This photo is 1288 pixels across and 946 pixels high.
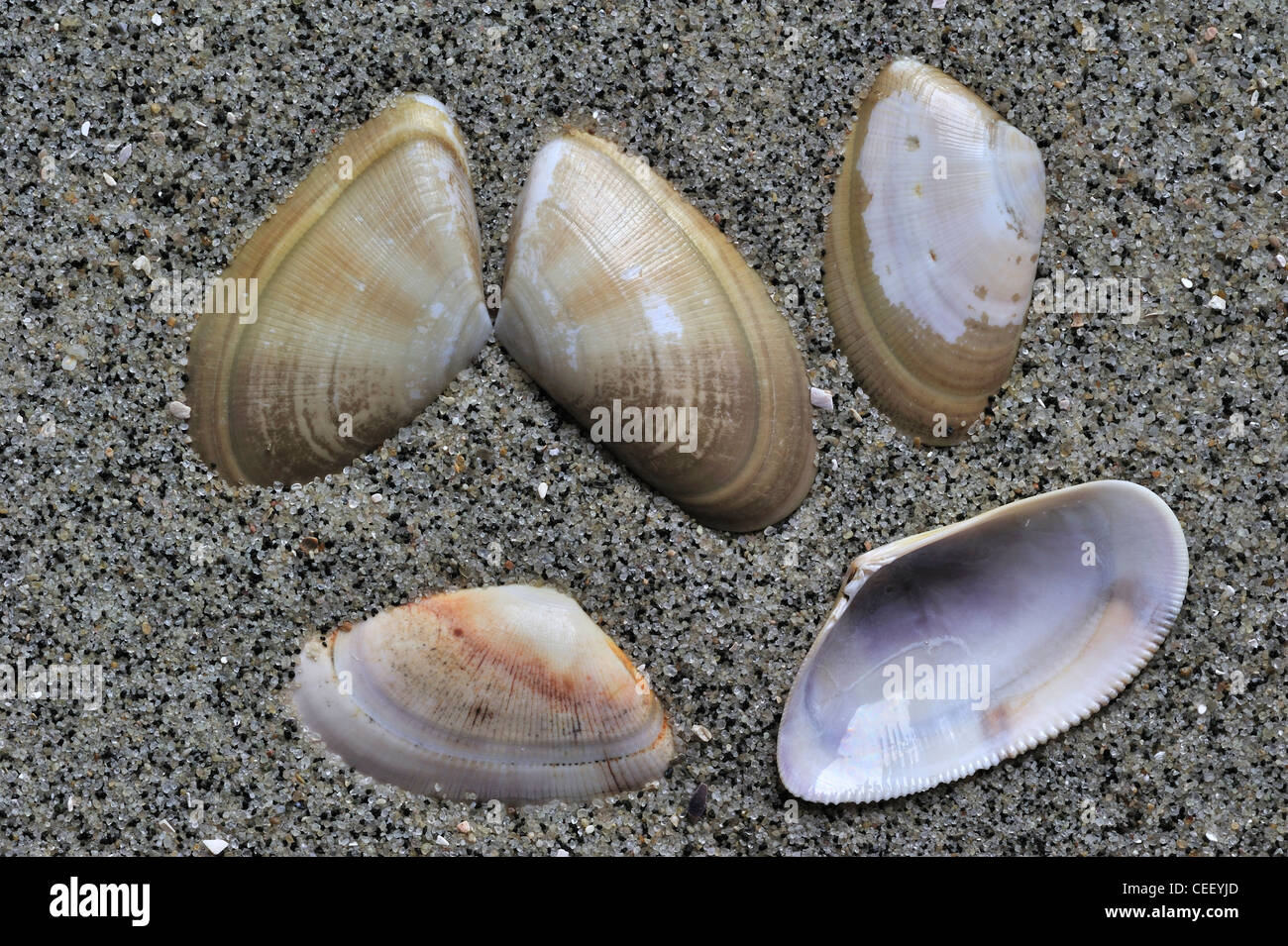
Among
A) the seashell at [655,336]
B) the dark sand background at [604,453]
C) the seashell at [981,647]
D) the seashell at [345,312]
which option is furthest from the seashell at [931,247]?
the seashell at [345,312]

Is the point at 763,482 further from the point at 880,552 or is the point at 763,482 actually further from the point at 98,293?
the point at 98,293

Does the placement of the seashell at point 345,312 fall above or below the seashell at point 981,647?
above

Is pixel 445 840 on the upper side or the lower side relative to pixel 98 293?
lower

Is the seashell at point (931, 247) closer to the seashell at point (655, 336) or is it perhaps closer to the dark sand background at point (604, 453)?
the dark sand background at point (604, 453)

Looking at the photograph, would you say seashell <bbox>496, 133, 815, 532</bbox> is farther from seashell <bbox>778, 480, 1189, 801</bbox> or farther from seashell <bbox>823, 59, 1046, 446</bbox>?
seashell <bbox>778, 480, 1189, 801</bbox>

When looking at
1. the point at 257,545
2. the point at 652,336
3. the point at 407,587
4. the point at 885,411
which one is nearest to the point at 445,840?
the point at 407,587

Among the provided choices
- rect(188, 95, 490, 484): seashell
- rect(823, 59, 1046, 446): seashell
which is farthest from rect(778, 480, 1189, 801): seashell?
rect(188, 95, 490, 484): seashell

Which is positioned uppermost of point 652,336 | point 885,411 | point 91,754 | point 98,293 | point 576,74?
point 576,74

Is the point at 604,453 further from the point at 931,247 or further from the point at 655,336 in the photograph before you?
the point at 931,247
